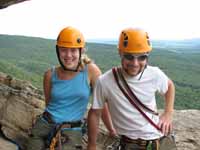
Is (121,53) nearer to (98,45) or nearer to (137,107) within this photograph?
(137,107)

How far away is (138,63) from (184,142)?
8.32 feet

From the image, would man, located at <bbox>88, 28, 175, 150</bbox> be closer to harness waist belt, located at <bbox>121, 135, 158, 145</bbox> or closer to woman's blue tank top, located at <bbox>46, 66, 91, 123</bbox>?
harness waist belt, located at <bbox>121, 135, 158, 145</bbox>

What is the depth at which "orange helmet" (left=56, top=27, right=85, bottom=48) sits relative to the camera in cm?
464

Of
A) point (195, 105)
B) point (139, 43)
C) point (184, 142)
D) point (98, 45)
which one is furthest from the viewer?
point (98, 45)

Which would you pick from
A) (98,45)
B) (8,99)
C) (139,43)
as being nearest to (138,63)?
(139,43)

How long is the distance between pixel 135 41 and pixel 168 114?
852mm

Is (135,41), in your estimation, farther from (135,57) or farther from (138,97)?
(138,97)

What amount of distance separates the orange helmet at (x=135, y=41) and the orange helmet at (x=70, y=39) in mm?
752

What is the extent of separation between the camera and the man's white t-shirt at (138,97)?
13.3 ft

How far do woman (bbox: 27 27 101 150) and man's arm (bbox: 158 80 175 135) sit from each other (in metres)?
0.89

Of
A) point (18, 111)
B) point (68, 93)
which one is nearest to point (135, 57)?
A: point (68, 93)

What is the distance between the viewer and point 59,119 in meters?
4.75

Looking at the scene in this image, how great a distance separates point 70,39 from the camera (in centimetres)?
463

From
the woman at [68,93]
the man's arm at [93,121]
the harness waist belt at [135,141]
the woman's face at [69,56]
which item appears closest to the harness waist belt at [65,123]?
the woman at [68,93]
